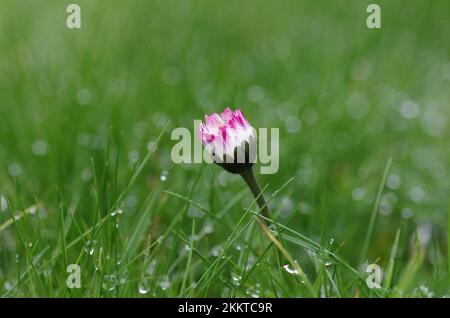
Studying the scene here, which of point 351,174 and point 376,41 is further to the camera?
point 376,41

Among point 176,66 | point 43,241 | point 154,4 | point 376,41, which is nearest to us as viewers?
point 43,241

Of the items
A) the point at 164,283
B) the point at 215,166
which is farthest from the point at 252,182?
the point at 215,166

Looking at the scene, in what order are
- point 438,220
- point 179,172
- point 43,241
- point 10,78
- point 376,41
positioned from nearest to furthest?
point 43,241 → point 179,172 → point 438,220 → point 10,78 → point 376,41

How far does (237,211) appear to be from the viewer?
4.66 ft

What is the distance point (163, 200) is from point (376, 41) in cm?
132

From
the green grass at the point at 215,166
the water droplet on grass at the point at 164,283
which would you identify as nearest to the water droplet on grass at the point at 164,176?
the green grass at the point at 215,166

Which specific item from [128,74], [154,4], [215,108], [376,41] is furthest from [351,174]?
[154,4]

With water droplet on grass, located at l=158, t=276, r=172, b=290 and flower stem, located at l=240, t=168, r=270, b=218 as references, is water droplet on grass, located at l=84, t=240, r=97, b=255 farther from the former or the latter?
flower stem, located at l=240, t=168, r=270, b=218

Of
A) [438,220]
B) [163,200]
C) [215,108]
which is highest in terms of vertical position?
[215,108]

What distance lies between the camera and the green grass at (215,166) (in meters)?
1.12

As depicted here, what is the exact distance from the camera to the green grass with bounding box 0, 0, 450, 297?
3.68ft

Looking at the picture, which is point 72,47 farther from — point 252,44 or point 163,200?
point 163,200

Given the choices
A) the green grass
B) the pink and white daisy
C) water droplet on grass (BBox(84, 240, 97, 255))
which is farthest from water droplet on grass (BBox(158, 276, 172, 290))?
the pink and white daisy

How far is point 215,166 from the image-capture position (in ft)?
4.95
